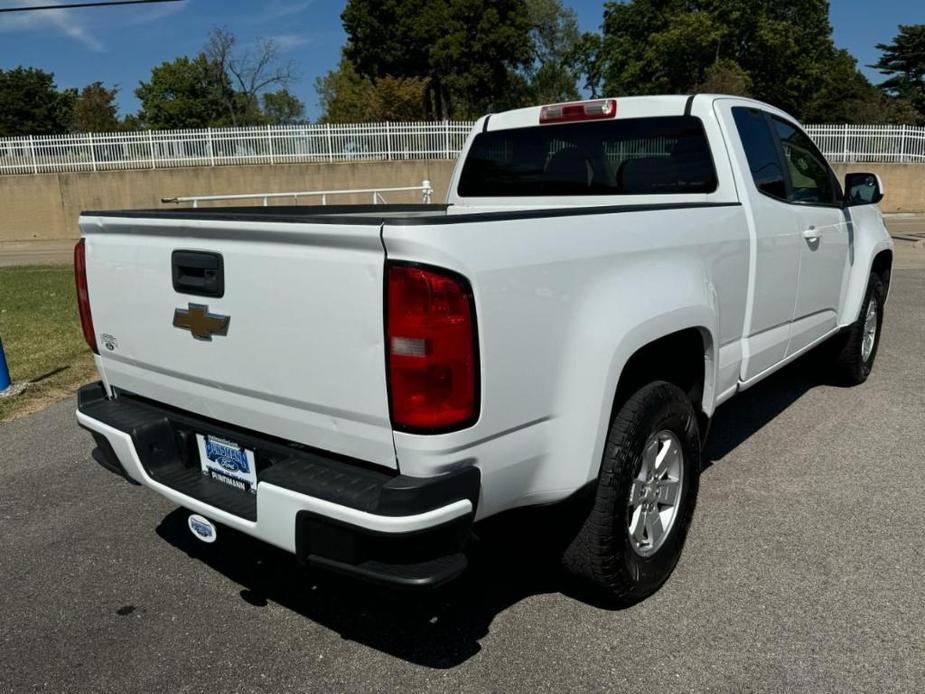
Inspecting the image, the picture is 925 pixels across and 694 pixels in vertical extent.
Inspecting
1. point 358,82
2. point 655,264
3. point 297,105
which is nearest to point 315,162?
point 655,264

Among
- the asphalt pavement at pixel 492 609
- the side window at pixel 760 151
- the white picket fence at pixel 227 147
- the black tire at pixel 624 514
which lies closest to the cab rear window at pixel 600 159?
the side window at pixel 760 151

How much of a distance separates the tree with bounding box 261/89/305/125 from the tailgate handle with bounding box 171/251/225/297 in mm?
68393

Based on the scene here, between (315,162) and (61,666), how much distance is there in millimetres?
20988

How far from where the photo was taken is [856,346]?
5.51 metres

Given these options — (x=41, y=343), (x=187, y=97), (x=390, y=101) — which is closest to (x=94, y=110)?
(x=187, y=97)

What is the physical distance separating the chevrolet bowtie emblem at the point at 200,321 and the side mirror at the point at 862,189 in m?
4.16

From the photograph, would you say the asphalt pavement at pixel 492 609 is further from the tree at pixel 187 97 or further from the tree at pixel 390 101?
the tree at pixel 187 97

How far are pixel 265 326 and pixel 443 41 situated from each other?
134 feet

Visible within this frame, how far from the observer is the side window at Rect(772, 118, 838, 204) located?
431 centimetres

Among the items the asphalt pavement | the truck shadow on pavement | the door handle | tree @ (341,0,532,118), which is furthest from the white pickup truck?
tree @ (341,0,532,118)

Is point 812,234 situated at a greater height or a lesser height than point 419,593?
greater

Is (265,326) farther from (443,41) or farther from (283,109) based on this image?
(283,109)

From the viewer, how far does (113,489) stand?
4180mm

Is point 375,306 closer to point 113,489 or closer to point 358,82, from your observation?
point 113,489
